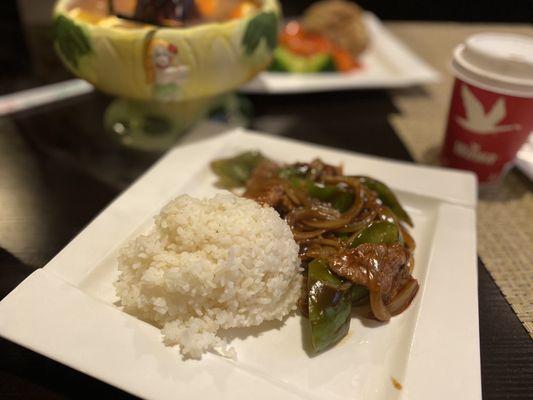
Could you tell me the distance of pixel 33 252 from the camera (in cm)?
147

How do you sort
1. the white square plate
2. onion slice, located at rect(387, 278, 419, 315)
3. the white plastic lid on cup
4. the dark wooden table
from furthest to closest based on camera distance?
the white plastic lid on cup → onion slice, located at rect(387, 278, 419, 315) → the dark wooden table → the white square plate

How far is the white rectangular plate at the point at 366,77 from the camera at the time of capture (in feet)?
8.11

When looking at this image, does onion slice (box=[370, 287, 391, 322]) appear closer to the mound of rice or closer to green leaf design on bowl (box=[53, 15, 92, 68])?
the mound of rice

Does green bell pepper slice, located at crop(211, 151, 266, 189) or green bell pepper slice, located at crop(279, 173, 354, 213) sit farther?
green bell pepper slice, located at crop(211, 151, 266, 189)

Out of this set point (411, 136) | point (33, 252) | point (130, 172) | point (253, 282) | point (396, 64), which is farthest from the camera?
point (396, 64)

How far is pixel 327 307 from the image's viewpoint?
115 centimetres

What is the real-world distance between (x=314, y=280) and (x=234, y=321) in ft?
0.76

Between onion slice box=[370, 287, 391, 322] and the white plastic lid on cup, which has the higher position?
the white plastic lid on cup

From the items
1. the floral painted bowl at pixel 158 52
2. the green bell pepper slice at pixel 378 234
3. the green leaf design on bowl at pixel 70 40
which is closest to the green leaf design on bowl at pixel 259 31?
the floral painted bowl at pixel 158 52

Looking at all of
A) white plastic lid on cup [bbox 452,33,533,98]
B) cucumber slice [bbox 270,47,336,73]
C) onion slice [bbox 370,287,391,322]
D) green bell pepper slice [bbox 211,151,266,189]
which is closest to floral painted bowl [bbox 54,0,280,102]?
green bell pepper slice [bbox 211,151,266,189]

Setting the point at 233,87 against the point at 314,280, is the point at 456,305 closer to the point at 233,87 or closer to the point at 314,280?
the point at 314,280

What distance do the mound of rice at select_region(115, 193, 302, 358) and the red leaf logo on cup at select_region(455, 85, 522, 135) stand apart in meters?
1.01

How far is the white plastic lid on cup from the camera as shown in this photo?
1667 mm

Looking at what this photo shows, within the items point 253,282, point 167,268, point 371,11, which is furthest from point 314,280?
point 371,11
